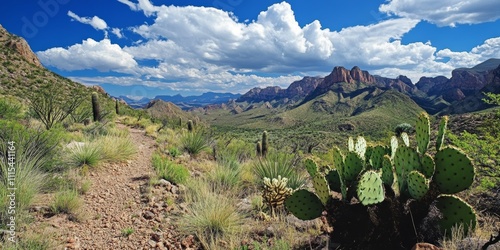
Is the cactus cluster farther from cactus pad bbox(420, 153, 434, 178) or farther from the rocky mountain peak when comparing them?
the rocky mountain peak

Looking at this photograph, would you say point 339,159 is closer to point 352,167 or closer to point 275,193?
point 352,167

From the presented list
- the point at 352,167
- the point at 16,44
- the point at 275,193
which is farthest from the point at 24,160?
the point at 16,44

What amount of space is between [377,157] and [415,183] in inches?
46.2

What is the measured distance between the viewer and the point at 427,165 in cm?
343

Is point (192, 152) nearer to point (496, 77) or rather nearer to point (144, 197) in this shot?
point (144, 197)

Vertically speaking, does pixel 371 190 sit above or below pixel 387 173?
below

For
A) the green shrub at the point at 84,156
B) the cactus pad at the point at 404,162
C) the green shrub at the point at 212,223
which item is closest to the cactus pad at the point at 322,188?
the cactus pad at the point at 404,162

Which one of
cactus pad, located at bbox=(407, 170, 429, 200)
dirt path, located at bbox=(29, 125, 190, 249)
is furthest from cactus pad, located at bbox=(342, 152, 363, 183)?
dirt path, located at bbox=(29, 125, 190, 249)

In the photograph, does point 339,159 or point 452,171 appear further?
point 339,159

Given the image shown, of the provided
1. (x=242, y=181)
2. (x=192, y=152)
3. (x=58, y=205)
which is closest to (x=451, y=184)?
(x=242, y=181)

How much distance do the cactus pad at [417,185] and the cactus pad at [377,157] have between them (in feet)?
3.34

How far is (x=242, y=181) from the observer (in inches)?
279

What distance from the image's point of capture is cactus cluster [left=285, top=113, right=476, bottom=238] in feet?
10.6

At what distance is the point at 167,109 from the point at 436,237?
14890cm
